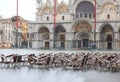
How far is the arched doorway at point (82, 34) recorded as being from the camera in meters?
83.5

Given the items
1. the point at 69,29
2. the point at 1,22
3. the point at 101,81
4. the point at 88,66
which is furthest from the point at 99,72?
the point at 1,22

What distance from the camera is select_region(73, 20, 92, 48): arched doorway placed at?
8351 cm

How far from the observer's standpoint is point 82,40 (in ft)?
279

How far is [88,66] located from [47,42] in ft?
216

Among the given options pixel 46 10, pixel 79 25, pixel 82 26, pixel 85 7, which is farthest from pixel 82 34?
pixel 46 10

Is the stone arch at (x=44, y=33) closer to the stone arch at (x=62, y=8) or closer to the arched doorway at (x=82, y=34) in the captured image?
the stone arch at (x=62, y=8)

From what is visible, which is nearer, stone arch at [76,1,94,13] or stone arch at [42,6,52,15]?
stone arch at [76,1,94,13]

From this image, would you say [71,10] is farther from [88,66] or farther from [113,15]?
[88,66]

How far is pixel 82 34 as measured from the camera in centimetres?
8444

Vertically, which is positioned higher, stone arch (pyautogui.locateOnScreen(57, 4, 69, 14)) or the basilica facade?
stone arch (pyautogui.locateOnScreen(57, 4, 69, 14))

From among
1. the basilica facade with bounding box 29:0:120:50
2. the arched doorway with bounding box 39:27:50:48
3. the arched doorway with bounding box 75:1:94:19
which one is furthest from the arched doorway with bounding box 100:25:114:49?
the arched doorway with bounding box 39:27:50:48

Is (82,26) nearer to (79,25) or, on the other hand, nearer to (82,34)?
(79,25)

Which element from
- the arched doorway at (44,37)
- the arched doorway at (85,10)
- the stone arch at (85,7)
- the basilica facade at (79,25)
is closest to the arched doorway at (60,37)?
the basilica facade at (79,25)

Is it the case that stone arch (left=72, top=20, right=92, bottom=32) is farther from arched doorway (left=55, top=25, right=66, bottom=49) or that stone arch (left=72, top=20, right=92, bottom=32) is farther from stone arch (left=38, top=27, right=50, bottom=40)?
stone arch (left=38, top=27, right=50, bottom=40)
